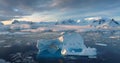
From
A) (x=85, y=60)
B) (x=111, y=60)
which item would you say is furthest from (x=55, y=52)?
(x=111, y=60)

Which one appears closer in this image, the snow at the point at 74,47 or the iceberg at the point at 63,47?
the iceberg at the point at 63,47

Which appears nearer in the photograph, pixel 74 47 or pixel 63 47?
pixel 74 47

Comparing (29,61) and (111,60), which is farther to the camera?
(111,60)

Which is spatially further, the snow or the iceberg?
the snow

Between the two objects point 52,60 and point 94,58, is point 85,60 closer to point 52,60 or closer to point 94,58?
point 94,58

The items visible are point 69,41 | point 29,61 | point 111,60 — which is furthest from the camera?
point 69,41

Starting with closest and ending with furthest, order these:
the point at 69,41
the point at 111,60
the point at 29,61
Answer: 1. the point at 29,61
2. the point at 111,60
3. the point at 69,41

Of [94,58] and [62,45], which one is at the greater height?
[62,45]
